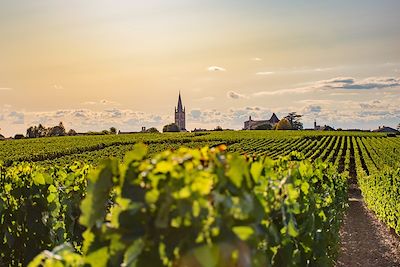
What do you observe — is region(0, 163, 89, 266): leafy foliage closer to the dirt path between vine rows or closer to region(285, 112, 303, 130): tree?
the dirt path between vine rows

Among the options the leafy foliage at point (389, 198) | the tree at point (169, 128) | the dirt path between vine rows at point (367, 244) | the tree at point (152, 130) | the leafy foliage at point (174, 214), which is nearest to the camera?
the leafy foliage at point (174, 214)

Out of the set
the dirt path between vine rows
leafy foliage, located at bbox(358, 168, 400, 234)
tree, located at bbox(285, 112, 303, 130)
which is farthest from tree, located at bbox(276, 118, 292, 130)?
leafy foliage, located at bbox(358, 168, 400, 234)

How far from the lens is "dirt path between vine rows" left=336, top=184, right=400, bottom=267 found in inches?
582

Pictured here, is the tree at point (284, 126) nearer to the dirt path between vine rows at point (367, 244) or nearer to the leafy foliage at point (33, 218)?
the dirt path between vine rows at point (367, 244)

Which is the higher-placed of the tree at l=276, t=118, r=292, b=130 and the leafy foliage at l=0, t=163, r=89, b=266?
the tree at l=276, t=118, r=292, b=130

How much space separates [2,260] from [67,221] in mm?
1029

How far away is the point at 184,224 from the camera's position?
2.65 m

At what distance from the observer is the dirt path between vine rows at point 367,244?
14.8 meters

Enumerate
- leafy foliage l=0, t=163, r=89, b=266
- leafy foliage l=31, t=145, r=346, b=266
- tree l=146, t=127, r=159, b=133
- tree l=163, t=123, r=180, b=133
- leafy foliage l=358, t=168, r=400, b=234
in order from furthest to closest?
tree l=163, t=123, r=180, b=133
tree l=146, t=127, r=159, b=133
leafy foliage l=358, t=168, r=400, b=234
leafy foliage l=0, t=163, r=89, b=266
leafy foliage l=31, t=145, r=346, b=266

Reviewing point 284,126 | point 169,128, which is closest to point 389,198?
point 284,126

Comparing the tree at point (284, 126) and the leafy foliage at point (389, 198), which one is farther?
the tree at point (284, 126)

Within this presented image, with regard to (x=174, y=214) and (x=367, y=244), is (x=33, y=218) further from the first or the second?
Result: (x=367, y=244)

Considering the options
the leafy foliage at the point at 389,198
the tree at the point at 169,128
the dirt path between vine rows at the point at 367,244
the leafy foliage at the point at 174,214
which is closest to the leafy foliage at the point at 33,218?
the leafy foliage at the point at 174,214

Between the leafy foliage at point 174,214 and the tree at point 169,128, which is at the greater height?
the tree at point 169,128
